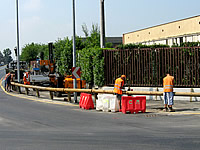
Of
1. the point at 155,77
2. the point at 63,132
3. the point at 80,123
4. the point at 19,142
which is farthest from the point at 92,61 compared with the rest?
the point at 19,142

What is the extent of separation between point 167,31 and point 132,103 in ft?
95.4

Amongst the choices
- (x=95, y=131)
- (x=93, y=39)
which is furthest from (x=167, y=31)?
(x=95, y=131)

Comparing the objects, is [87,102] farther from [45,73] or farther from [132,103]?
[45,73]

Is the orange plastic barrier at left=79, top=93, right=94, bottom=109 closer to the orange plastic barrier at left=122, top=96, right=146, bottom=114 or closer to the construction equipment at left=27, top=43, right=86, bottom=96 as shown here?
the orange plastic barrier at left=122, top=96, right=146, bottom=114

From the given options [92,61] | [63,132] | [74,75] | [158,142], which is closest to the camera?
[158,142]

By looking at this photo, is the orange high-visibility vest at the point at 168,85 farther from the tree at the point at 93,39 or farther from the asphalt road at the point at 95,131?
the tree at the point at 93,39

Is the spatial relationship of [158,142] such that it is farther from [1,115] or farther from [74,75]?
[74,75]

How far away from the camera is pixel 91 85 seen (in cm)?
2642

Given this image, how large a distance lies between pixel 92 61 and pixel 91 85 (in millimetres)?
1930

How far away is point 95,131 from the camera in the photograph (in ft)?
36.0

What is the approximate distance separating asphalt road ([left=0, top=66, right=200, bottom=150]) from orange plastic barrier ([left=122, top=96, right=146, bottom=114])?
0.46m

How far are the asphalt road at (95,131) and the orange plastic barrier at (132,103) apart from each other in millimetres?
457

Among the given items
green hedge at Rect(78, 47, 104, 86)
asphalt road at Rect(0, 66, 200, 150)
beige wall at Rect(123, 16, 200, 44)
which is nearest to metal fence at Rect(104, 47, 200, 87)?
green hedge at Rect(78, 47, 104, 86)

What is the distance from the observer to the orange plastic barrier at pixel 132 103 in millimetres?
15866
